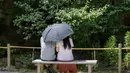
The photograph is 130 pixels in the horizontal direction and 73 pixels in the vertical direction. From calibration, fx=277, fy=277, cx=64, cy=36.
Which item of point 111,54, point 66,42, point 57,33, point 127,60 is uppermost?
point 57,33

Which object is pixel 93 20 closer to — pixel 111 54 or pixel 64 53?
pixel 111 54

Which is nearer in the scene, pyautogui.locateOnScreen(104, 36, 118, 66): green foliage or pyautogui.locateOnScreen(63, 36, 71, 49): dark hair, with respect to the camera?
pyautogui.locateOnScreen(63, 36, 71, 49): dark hair

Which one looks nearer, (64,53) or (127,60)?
(64,53)

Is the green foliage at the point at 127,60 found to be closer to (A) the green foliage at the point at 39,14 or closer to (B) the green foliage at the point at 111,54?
(B) the green foliage at the point at 111,54

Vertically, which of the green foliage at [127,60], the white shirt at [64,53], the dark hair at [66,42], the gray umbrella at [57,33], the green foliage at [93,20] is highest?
the green foliage at [93,20]

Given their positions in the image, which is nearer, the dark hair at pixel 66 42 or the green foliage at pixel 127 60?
the dark hair at pixel 66 42

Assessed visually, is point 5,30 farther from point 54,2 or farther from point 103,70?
point 103,70

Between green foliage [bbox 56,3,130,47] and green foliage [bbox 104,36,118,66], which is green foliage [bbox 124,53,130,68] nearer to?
green foliage [bbox 104,36,118,66]

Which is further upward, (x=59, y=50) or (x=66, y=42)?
(x=66, y=42)

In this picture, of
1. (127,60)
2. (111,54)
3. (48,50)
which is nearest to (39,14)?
(111,54)

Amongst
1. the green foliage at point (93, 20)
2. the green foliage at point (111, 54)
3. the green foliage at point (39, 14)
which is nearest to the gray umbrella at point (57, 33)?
the green foliage at point (93, 20)

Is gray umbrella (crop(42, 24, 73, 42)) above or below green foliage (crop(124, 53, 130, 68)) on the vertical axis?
above

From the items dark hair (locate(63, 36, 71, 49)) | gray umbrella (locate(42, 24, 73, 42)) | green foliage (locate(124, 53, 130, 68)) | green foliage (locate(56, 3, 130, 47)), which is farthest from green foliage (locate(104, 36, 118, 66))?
gray umbrella (locate(42, 24, 73, 42))

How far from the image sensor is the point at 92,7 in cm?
1105
